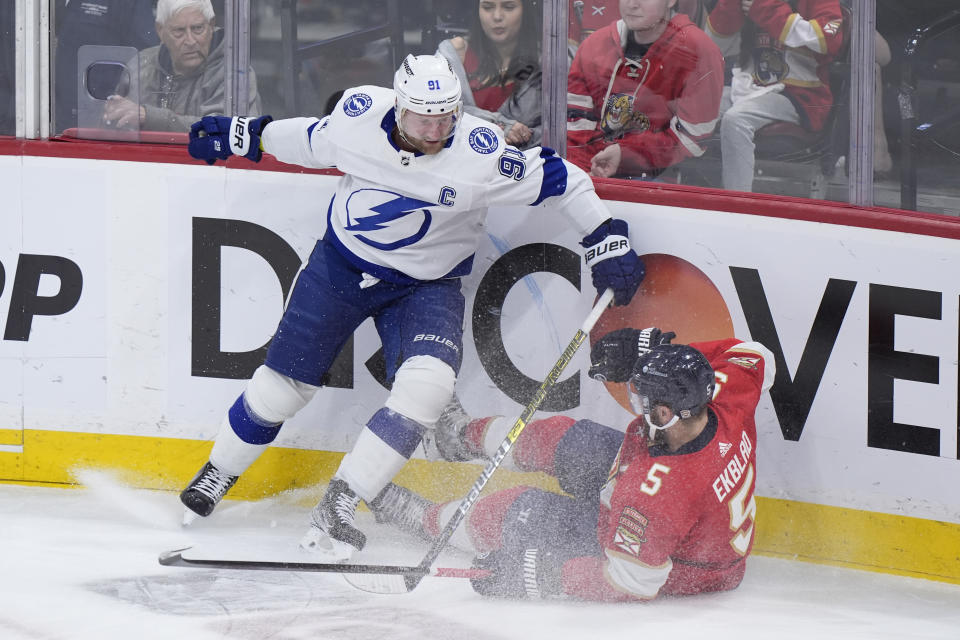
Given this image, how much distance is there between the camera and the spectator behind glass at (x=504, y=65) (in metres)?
3.41

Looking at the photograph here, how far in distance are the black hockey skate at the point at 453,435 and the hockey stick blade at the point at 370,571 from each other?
47cm

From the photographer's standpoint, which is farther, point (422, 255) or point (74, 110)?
point (74, 110)

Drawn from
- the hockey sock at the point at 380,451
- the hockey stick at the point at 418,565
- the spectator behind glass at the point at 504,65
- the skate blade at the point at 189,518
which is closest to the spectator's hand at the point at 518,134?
the spectator behind glass at the point at 504,65

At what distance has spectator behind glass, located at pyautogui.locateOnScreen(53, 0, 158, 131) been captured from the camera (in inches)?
140

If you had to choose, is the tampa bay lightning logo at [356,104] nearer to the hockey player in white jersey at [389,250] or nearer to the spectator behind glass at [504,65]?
the hockey player in white jersey at [389,250]

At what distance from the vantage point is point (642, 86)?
3.37 metres

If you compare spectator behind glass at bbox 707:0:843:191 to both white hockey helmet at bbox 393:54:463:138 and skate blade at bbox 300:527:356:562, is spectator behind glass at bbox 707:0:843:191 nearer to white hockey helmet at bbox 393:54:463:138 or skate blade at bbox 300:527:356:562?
white hockey helmet at bbox 393:54:463:138

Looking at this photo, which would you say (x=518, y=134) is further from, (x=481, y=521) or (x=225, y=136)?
(x=481, y=521)

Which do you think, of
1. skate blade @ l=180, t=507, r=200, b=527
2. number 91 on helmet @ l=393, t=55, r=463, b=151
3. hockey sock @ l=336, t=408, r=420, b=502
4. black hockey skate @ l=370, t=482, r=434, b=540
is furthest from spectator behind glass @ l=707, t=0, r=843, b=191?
skate blade @ l=180, t=507, r=200, b=527

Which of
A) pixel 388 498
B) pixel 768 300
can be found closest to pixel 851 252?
pixel 768 300

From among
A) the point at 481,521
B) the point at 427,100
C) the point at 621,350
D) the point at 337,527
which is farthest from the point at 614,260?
the point at 337,527

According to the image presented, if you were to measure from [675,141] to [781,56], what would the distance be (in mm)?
357

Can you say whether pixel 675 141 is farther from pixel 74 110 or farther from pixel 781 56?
pixel 74 110

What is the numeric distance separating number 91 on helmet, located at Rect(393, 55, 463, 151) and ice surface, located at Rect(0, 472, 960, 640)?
1.13 m
